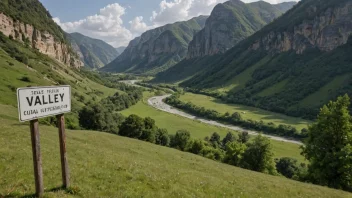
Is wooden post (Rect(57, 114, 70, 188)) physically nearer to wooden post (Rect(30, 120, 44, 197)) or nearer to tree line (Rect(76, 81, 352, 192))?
wooden post (Rect(30, 120, 44, 197))

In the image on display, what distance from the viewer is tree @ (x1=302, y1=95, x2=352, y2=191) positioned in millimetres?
34188

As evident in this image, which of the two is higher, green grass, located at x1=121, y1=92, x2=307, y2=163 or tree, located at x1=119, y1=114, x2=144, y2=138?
tree, located at x1=119, y1=114, x2=144, y2=138

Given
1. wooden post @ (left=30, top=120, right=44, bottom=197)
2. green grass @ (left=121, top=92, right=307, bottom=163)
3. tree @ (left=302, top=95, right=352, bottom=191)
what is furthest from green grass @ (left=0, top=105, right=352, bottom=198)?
green grass @ (left=121, top=92, right=307, bottom=163)

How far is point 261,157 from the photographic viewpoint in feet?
195

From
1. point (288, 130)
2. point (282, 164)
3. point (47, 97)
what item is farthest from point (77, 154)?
point (288, 130)

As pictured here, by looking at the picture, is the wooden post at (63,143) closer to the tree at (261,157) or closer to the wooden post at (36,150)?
the wooden post at (36,150)

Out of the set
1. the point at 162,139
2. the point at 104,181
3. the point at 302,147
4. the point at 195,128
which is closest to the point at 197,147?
the point at 162,139

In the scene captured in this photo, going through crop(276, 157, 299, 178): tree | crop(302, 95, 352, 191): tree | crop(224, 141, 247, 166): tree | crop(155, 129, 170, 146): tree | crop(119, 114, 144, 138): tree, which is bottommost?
crop(276, 157, 299, 178): tree

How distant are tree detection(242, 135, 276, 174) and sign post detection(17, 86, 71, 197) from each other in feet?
172

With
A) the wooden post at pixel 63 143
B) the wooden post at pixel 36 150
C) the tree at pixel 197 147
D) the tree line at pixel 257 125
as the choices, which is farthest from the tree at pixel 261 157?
the tree line at pixel 257 125

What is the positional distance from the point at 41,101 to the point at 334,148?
37.7m

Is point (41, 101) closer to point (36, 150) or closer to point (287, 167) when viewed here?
point (36, 150)

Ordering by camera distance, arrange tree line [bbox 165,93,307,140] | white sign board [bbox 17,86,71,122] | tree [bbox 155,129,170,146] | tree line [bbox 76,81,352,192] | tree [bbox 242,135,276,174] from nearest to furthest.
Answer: white sign board [bbox 17,86,71,122]
tree line [bbox 76,81,352,192]
tree [bbox 242,135,276,174]
tree [bbox 155,129,170,146]
tree line [bbox 165,93,307,140]

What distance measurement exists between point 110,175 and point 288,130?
477 ft
